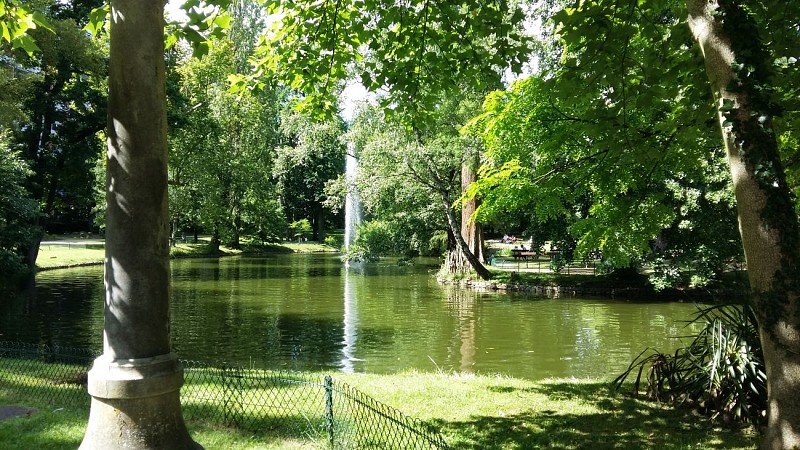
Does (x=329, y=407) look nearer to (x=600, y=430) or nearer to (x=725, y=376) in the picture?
(x=600, y=430)

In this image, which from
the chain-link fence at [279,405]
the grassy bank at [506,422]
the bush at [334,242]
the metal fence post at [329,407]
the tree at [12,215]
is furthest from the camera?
the bush at [334,242]

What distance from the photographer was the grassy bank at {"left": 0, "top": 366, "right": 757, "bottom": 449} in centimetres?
525

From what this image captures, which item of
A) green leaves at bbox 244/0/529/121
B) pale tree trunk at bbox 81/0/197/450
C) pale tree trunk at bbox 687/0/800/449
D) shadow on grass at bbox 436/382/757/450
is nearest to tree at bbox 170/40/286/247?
green leaves at bbox 244/0/529/121

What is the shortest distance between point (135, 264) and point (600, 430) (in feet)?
16.0

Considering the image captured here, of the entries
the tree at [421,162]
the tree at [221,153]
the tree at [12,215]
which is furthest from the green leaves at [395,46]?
the tree at [221,153]

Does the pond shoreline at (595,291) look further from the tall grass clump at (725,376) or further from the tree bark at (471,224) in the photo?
the tall grass clump at (725,376)

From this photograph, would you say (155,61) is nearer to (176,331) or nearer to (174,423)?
(174,423)

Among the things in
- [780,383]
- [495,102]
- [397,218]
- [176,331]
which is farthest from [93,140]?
[780,383]

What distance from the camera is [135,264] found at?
273cm

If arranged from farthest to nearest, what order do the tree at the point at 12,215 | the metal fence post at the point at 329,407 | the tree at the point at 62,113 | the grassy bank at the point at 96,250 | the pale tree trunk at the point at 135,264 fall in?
the grassy bank at the point at 96,250 → the tree at the point at 62,113 → the tree at the point at 12,215 → the metal fence post at the point at 329,407 → the pale tree trunk at the point at 135,264

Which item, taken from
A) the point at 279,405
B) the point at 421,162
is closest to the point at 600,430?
the point at 279,405

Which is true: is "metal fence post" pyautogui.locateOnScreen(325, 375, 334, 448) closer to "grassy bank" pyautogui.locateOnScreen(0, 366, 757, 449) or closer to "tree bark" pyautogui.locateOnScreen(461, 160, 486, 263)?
"grassy bank" pyautogui.locateOnScreen(0, 366, 757, 449)

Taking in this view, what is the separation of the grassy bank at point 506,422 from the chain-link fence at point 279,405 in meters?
0.21

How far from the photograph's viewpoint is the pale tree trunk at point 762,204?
396 centimetres
